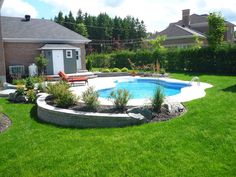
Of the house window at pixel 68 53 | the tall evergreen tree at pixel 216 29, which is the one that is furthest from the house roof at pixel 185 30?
the house window at pixel 68 53

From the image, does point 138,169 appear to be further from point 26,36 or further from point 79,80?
point 26,36

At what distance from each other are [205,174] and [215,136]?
1.74 meters

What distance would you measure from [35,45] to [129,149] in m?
20.2

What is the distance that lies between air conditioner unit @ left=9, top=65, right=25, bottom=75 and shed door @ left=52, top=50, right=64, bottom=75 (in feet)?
8.95

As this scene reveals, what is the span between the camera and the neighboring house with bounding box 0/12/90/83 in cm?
2261

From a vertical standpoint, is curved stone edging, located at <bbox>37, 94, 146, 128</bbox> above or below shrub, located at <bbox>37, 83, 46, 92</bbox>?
below

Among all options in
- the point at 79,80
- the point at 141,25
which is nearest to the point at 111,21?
the point at 141,25

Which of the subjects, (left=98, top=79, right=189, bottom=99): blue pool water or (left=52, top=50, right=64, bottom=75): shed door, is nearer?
(left=98, top=79, right=189, bottom=99): blue pool water

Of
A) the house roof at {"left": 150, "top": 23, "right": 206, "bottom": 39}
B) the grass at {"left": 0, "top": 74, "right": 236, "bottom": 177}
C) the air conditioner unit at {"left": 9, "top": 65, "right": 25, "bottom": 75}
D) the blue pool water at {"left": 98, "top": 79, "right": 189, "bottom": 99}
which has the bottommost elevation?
the grass at {"left": 0, "top": 74, "right": 236, "bottom": 177}

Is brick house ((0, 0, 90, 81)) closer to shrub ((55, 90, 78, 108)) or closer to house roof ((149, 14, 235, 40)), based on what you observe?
shrub ((55, 90, 78, 108))

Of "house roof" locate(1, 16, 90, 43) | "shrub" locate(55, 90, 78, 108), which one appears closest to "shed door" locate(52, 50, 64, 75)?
"house roof" locate(1, 16, 90, 43)

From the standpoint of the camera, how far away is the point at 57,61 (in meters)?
24.2

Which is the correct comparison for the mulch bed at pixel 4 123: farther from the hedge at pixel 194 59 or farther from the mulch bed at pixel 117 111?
the hedge at pixel 194 59

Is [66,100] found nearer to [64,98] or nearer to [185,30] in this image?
[64,98]
